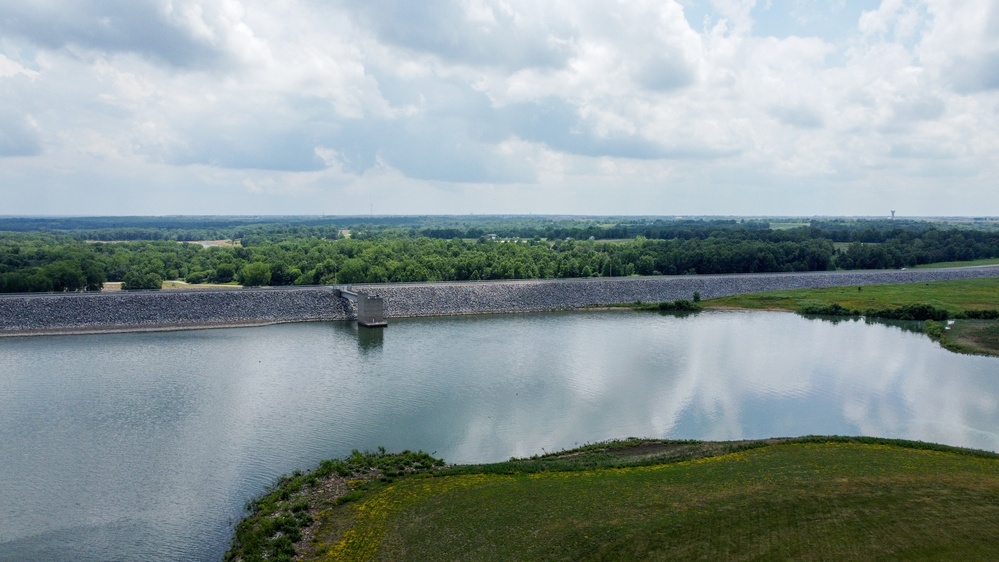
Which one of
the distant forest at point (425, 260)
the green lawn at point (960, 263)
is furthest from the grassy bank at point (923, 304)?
the green lawn at point (960, 263)

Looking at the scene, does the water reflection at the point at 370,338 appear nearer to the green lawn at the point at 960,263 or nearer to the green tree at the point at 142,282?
the green tree at the point at 142,282

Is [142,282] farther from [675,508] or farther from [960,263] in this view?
[960,263]

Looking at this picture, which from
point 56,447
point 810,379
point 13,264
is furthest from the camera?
point 13,264

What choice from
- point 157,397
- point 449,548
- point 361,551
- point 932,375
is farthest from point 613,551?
point 932,375

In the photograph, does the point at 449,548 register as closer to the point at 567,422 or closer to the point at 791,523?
the point at 791,523

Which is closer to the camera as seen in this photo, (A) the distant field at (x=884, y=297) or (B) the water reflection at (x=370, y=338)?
(B) the water reflection at (x=370, y=338)

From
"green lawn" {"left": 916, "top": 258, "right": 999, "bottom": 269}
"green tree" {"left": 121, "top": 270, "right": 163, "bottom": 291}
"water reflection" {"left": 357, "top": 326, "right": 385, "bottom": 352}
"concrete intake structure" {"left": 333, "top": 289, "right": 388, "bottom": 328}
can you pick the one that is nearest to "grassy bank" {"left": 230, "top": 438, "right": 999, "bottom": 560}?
"water reflection" {"left": 357, "top": 326, "right": 385, "bottom": 352}

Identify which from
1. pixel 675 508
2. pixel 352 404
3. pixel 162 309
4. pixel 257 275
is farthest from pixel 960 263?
pixel 162 309
